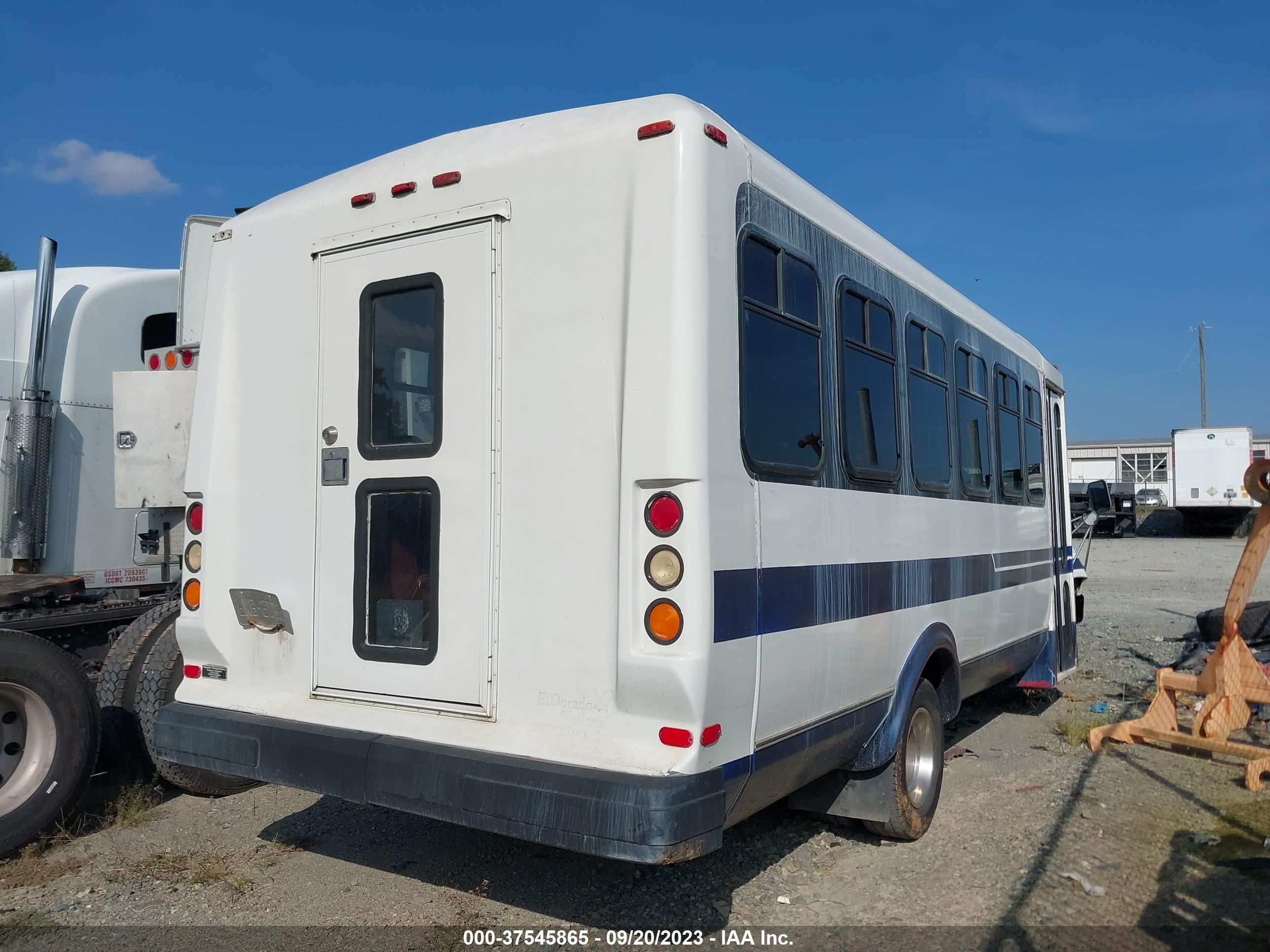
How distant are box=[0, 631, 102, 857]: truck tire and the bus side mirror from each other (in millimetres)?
6996

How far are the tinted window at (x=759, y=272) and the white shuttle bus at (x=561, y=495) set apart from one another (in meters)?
0.01

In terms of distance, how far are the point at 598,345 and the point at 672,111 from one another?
846 millimetres

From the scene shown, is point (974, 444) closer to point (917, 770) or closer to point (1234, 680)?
point (917, 770)

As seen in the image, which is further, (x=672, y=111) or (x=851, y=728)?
(x=851, y=728)

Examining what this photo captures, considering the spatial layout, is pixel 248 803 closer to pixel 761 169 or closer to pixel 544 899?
pixel 544 899

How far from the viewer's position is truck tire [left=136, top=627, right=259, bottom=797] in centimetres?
Answer: 558

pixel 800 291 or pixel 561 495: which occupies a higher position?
pixel 800 291

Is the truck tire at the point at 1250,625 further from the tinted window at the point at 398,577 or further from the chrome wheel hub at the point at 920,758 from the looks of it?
the tinted window at the point at 398,577

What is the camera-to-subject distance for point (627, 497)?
3473mm

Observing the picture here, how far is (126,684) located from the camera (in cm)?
564

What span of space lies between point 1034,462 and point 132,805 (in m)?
6.54

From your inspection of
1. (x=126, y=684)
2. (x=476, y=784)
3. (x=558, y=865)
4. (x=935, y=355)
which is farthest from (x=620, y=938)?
(x=935, y=355)

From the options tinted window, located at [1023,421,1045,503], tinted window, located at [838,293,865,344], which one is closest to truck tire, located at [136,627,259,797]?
tinted window, located at [838,293,865,344]

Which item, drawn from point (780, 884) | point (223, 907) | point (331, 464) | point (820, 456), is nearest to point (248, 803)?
point (223, 907)
